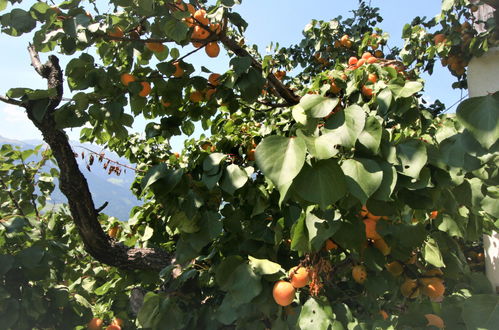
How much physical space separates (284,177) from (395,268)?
91cm

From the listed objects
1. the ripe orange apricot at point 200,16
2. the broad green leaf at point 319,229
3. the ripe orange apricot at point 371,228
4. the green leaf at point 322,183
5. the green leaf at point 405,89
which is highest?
the ripe orange apricot at point 200,16

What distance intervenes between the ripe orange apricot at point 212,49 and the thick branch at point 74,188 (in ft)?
1.89

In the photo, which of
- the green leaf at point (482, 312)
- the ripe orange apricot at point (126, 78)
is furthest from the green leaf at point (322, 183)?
the ripe orange apricot at point (126, 78)

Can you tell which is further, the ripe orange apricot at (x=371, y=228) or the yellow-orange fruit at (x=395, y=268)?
the yellow-orange fruit at (x=395, y=268)

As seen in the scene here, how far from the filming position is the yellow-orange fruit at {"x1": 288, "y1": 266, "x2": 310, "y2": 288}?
100 centimetres

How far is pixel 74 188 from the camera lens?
4.68 ft

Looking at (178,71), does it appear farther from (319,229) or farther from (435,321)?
(435,321)

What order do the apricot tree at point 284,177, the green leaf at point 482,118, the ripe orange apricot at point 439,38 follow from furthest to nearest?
the ripe orange apricot at point 439,38 < the apricot tree at point 284,177 < the green leaf at point 482,118

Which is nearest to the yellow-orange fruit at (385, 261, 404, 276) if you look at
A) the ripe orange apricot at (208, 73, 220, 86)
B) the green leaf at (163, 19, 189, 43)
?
the ripe orange apricot at (208, 73, 220, 86)

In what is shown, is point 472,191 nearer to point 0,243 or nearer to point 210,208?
point 210,208

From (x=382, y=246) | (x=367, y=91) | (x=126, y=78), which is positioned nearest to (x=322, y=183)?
(x=367, y=91)

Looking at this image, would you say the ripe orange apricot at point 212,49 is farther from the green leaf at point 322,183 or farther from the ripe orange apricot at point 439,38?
the ripe orange apricot at point 439,38

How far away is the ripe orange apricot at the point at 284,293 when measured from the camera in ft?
3.25

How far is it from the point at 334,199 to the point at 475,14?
7.93ft
